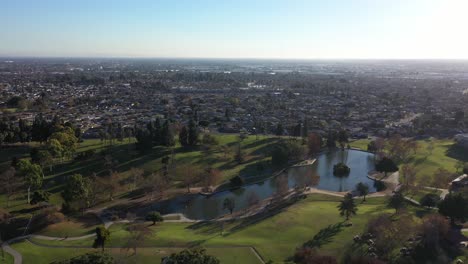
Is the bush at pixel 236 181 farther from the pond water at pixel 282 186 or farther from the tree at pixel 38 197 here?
the tree at pixel 38 197

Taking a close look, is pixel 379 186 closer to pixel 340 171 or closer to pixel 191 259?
pixel 340 171

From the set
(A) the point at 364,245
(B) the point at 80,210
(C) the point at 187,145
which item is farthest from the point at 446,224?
(C) the point at 187,145

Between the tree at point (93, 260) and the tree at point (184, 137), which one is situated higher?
the tree at point (93, 260)

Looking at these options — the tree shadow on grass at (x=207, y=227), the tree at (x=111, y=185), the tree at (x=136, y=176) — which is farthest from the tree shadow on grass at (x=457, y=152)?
the tree at (x=111, y=185)

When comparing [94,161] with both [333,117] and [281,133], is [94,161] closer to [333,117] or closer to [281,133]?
[281,133]

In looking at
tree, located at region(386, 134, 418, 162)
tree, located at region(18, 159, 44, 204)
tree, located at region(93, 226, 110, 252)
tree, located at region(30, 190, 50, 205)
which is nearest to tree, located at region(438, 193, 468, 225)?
tree, located at region(386, 134, 418, 162)

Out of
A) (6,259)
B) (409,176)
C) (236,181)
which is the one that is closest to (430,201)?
(409,176)
